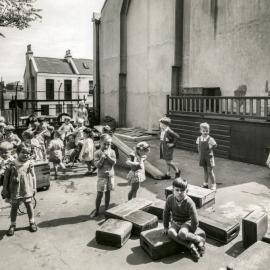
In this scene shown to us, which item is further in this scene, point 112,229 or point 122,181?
point 122,181

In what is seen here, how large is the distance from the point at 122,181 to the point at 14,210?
3.87 metres

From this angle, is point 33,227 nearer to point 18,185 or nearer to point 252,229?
point 18,185

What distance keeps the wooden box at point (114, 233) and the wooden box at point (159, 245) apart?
1.12 ft

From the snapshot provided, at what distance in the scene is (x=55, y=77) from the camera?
1734 inches

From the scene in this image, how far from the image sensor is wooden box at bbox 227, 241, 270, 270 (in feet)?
13.4

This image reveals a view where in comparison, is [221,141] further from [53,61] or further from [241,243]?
[53,61]

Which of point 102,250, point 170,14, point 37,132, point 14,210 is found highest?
point 170,14

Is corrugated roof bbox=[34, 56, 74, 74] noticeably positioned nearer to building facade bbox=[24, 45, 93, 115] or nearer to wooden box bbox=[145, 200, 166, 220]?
building facade bbox=[24, 45, 93, 115]

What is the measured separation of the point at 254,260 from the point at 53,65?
44.2 meters

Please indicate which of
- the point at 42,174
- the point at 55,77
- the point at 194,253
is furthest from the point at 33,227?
the point at 55,77

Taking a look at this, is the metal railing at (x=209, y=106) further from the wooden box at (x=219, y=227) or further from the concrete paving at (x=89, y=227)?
the wooden box at (x=219, y=227)

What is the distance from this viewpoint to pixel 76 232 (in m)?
5.92

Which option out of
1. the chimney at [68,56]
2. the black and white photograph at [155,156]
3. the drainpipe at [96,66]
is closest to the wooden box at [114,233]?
the black and white photograph at [155,156]

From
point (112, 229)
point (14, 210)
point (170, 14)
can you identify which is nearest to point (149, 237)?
point (112, 229)
